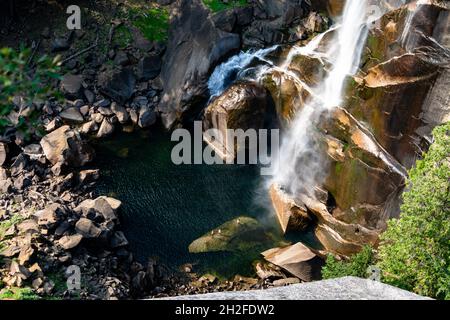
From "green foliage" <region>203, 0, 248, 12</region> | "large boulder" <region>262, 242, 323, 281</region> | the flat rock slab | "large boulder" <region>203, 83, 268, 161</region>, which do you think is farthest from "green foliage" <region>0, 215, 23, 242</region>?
"green foliage" <region>203, 0, 248, 12</region>

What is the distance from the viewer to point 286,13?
42.5 m

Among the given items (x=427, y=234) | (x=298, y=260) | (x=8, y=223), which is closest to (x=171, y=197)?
(x=298, y=260)

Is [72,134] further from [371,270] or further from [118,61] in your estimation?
[371,270]

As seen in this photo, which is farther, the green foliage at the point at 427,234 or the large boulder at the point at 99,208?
the large boulder at the point at 99,208

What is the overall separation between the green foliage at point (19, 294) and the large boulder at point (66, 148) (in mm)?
14312

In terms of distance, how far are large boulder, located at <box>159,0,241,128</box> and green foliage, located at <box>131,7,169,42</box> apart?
11.4 ft

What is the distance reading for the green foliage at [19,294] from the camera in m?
20.8

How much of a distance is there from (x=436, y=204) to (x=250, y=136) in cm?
2032

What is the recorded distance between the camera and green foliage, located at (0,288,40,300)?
20822 mm

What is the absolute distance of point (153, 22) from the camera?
46.9 meters

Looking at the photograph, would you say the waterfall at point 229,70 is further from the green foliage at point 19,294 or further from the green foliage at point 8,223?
the green foliage at point 19,294

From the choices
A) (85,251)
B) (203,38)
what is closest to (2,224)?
(85,251)

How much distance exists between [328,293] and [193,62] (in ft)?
100

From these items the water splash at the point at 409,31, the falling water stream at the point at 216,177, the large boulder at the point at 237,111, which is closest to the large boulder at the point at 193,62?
the falling water stream at the point at 216,177
